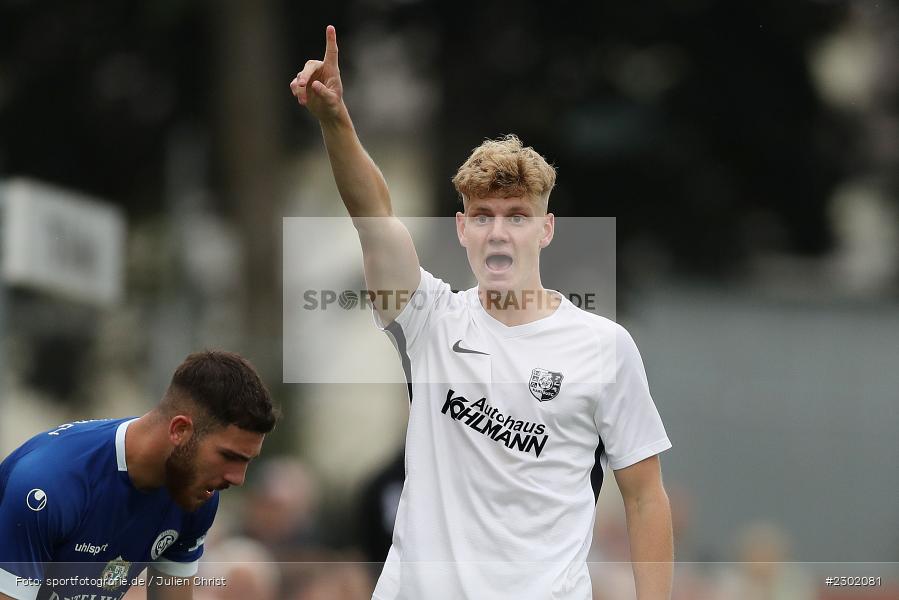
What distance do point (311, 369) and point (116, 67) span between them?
5550 millimetres

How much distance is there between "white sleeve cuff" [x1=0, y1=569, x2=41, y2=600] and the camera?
4199mm

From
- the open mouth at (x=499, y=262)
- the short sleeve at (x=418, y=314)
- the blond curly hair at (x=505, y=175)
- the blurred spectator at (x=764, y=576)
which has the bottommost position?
the blurred spectator at (x=764, y=576)

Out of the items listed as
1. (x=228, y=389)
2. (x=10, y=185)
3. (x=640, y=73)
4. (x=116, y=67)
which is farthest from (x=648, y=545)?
(x=116, y=67)

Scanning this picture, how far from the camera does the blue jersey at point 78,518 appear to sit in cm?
422

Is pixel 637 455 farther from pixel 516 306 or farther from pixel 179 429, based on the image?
pixel 179 429

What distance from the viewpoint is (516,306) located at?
14.8 ft

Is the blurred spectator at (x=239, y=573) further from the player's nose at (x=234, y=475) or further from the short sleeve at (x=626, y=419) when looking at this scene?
the short sleeve at (x=626, y=419)

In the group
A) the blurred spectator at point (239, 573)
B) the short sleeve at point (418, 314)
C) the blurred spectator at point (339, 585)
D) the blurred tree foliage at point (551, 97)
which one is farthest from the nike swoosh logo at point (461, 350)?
the blurred tree foliage at point (551, 97)

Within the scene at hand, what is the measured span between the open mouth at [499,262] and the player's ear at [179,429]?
115cm

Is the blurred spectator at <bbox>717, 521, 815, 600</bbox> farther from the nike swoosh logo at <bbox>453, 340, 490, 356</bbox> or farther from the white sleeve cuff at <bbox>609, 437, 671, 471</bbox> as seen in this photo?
the nike swoosh logo at <bbox>453, 340, 490, 356</bbox>

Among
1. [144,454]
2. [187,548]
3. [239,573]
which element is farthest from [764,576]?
[144,454]

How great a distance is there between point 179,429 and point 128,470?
24 centimetres

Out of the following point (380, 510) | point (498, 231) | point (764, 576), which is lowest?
point (764, 576)

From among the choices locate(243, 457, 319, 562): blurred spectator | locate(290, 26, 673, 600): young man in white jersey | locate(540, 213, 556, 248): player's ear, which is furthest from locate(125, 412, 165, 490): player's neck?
locate(243, 457, 319, 562): blurred spectator
